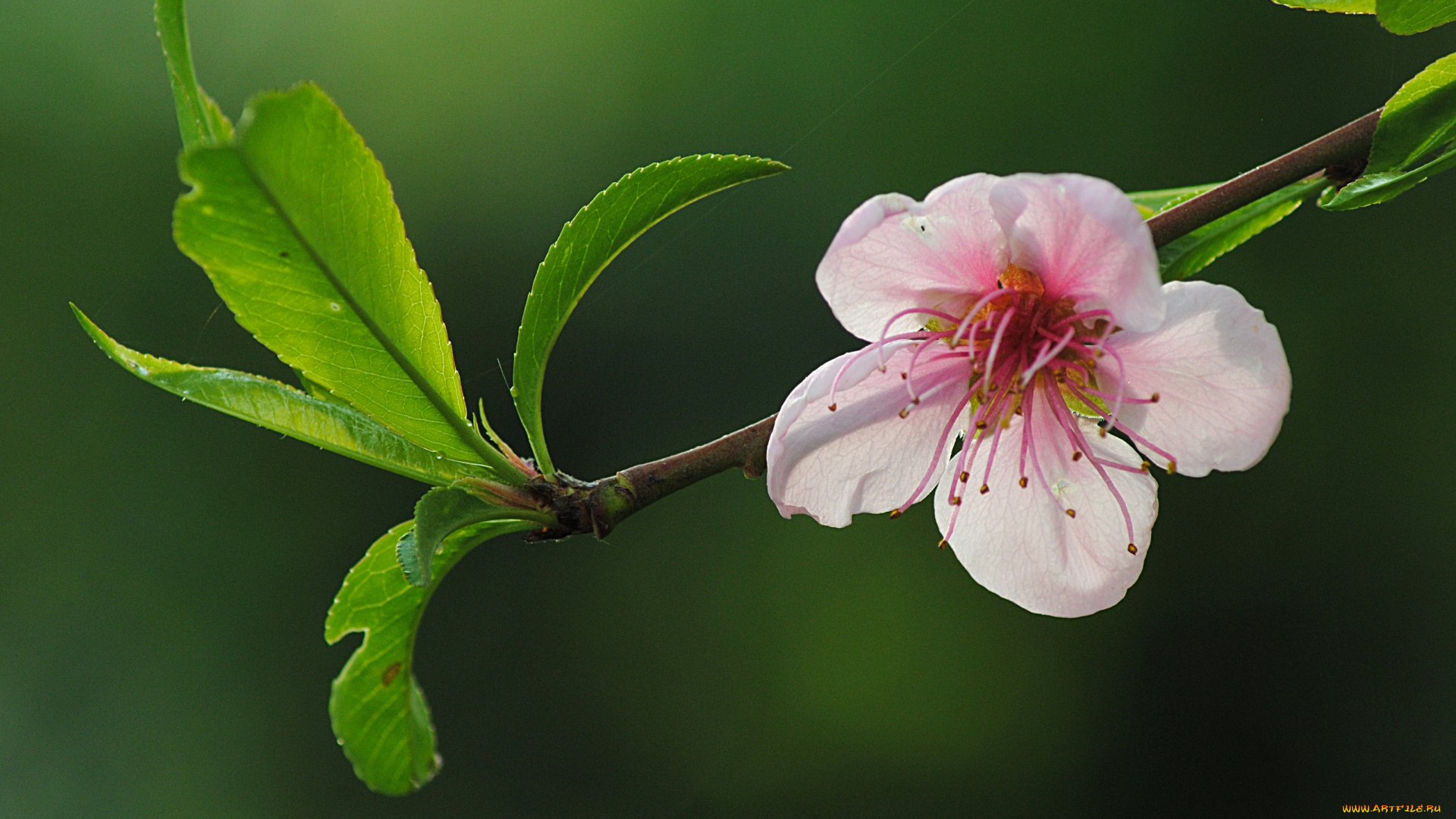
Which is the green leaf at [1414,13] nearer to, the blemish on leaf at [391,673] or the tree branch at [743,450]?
the tree branch at [743,450]

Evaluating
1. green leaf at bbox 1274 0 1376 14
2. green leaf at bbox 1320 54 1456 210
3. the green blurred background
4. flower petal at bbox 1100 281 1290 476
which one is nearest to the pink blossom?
flower petal at bbox 1100 281 1290 476

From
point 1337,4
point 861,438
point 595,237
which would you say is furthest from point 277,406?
point 1337,4

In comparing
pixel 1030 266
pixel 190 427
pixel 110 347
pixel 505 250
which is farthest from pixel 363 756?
pixel 190 427

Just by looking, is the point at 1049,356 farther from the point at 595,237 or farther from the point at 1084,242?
→ the point at 595,237

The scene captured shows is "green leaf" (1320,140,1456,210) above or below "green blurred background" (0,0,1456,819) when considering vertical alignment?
above

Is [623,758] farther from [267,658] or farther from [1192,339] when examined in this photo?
[1192,339]

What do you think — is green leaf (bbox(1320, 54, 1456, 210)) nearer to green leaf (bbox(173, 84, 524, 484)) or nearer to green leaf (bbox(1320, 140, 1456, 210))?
green leaf (bbox(1320, 140, 1456, 210))
